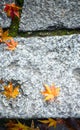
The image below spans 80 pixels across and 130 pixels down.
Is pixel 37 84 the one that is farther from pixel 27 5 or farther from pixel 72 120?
pixel 27 5

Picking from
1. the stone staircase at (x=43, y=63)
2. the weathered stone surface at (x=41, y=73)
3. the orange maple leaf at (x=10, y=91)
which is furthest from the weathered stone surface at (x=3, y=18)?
the orange maple leaf at (x=10, y=91)

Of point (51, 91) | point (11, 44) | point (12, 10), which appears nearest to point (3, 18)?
point (12, 10)

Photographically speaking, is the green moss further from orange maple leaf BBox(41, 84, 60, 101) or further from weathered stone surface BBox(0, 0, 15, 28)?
orange maple leaf BBox(41, 84, 60, 101)

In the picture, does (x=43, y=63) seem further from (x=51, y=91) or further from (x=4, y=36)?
(x=4, y=36)

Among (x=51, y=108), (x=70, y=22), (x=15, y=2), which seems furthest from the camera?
(x=15, y=2)

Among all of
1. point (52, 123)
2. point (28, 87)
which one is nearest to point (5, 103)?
point (28, 87)

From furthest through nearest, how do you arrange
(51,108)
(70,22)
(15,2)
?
(15,2), (70,22), (51,108)

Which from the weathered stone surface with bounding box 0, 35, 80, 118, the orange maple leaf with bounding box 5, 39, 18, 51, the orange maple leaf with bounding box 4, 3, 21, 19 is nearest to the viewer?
the weathered stone surface with bounding box 0, 35, 80, 118

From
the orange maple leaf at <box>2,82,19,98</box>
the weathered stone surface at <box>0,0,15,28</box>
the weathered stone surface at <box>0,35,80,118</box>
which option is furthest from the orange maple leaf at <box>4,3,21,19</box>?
the orange maple leaf at <box>2,82,19,98</box>

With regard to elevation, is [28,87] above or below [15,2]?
below
